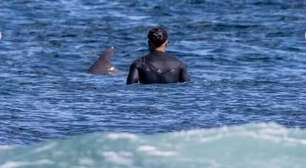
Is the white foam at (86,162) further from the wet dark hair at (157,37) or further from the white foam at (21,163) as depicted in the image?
the wet dark hair at (157,37)

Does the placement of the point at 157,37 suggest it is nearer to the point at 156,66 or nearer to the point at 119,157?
the point at 156,66

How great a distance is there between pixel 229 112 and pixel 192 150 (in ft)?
20.0

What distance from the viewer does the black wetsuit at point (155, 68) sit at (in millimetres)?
20766

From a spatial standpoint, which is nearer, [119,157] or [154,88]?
[119,157]

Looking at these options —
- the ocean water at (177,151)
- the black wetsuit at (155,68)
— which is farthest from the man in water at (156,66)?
the ocean water at (177,151)

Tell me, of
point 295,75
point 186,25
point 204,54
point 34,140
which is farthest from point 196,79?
point 186,25

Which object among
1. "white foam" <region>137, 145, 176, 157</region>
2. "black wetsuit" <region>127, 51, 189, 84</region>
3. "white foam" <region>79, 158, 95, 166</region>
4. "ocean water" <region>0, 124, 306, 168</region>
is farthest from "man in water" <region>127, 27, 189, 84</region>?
"white foam" <region>79, 158, 95, 166</region>

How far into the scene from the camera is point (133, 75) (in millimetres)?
20797

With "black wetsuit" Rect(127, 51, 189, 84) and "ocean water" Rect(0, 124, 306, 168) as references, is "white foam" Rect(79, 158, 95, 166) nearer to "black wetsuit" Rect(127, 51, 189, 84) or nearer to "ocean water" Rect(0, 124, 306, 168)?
"ocean water" Rect(0, 124, 306, 168)

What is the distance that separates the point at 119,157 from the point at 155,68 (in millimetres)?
7678

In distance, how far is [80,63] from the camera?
24.8 metres

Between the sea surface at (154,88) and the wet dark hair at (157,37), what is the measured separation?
711 mm

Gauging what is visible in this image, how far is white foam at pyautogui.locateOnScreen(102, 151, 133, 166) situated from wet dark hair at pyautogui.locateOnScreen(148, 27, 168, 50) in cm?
704

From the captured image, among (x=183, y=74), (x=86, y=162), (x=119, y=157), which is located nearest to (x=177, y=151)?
(x=119, y=157)
